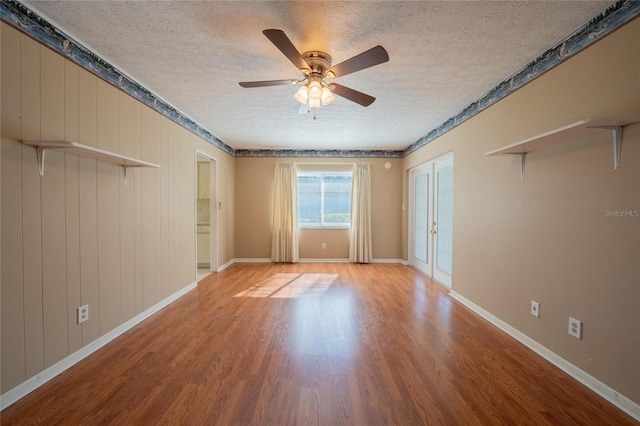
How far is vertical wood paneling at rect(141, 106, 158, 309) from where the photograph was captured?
2.94 m

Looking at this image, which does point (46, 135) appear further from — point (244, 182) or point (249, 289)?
point (244, 182)

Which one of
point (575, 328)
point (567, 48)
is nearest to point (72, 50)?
point (567, 48)

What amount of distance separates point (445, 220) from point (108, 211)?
419 cm

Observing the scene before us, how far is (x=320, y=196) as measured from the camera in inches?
240

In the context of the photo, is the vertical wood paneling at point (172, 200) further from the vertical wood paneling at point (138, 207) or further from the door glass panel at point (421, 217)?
the door glass panel at point (421, 217)

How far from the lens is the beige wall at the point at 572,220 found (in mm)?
1647

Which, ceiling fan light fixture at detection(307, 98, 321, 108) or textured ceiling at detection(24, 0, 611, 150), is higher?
textured ceiling at detection(24, 0, 611, 150)

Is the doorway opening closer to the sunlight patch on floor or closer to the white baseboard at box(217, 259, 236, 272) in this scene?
the white baseboard at box(217, 259, 236, 272)

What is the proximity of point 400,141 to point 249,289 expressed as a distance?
3665mm

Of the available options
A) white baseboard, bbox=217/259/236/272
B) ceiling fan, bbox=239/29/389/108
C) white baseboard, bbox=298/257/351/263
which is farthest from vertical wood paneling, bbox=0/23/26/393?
white baseboard, bbox=298/257/351/263

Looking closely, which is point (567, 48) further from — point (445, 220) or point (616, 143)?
point (445, 220)

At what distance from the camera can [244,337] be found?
2.54 m

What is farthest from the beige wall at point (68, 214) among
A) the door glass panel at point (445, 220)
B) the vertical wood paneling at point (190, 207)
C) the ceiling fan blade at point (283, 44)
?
the door glass panel at point (445, 220)

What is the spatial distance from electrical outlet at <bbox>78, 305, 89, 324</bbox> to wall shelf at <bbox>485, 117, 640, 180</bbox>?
11.8 feet
